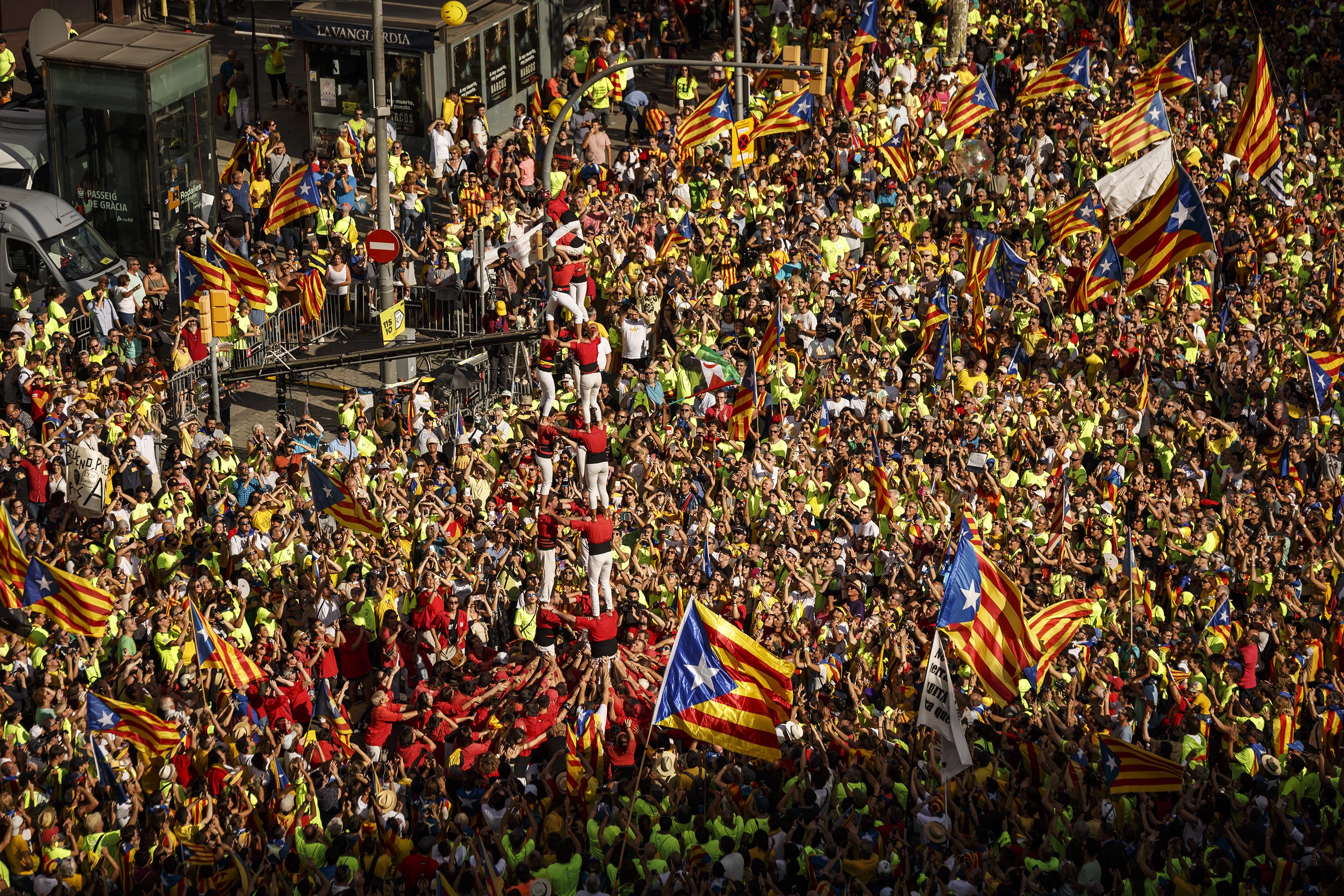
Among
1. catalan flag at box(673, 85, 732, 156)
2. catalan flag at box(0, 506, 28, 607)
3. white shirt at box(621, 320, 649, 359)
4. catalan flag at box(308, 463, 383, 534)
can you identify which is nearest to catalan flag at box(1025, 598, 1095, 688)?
catalan flag at box(308, 463, 383, 534)

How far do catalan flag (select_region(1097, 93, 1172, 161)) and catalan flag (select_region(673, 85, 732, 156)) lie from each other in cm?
562

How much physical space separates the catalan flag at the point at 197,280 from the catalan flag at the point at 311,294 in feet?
4.73

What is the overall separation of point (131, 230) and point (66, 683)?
33.1 ft

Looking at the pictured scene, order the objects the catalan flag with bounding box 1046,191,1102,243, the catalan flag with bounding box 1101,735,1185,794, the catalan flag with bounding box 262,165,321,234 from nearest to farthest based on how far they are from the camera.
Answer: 1. the catalan flag with bounding box 1101,735,1185,794
2. the catalan flag with bounding box 262,165,321,234
3. the catalan flag with bounding box 1046,191,1102,243

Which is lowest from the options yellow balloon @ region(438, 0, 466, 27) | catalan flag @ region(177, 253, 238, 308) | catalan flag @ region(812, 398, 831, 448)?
catalan flag @ region(812, 398, 831, 448)

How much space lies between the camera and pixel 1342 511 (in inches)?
938

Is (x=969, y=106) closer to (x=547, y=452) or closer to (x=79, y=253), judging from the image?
(x=547, y=452)

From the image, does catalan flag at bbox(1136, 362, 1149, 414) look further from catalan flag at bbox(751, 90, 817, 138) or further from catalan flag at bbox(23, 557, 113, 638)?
catalan flag at bbox(23, 557, 113, 638)

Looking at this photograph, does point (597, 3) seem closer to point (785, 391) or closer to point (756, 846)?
point (785, 391)

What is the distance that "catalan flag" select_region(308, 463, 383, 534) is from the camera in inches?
858

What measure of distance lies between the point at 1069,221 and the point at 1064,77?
13.8ft

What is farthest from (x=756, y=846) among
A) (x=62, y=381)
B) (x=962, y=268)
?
(x=962, y=268)

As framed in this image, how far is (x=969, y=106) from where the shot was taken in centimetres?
3122

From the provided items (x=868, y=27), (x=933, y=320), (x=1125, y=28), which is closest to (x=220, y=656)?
(x=933, y=320)
